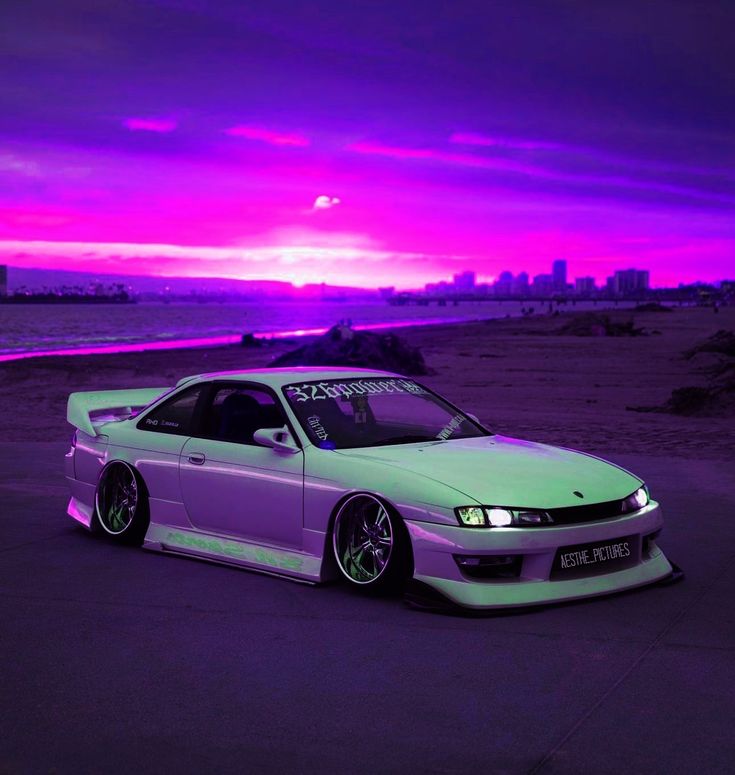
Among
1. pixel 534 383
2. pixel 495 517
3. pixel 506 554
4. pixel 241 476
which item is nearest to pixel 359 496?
pixel 495 517

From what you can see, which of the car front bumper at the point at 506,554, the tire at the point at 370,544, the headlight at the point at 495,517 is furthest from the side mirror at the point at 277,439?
the headlight at the point at 495,517

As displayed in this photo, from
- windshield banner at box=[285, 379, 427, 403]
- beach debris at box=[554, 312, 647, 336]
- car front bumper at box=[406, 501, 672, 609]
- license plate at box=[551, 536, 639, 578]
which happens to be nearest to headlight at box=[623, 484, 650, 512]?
license plate at box=[551, 536, 639, 578]

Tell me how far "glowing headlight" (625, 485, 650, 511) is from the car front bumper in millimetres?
325

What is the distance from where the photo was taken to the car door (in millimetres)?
7367

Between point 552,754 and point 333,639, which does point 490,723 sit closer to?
point 552,754

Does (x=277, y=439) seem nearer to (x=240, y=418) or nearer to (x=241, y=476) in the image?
(x=241, y=476)

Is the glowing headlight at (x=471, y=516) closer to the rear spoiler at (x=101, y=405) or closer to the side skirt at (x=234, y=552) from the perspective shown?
the side skirt at (x=234, y=552)

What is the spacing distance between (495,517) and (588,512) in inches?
24.5

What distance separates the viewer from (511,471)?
702 centimetres

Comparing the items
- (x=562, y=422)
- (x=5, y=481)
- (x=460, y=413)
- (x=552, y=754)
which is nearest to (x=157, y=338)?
(x=562, y=422)

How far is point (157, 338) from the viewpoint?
222ft

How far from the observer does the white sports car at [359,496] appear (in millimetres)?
6516

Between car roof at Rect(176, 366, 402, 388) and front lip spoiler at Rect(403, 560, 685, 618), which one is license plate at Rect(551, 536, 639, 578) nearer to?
front lip spoiler at Rect(403, 560, 685, 618)

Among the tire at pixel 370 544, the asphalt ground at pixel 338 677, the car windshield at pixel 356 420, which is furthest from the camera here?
the car windshield at pixel 356 420
